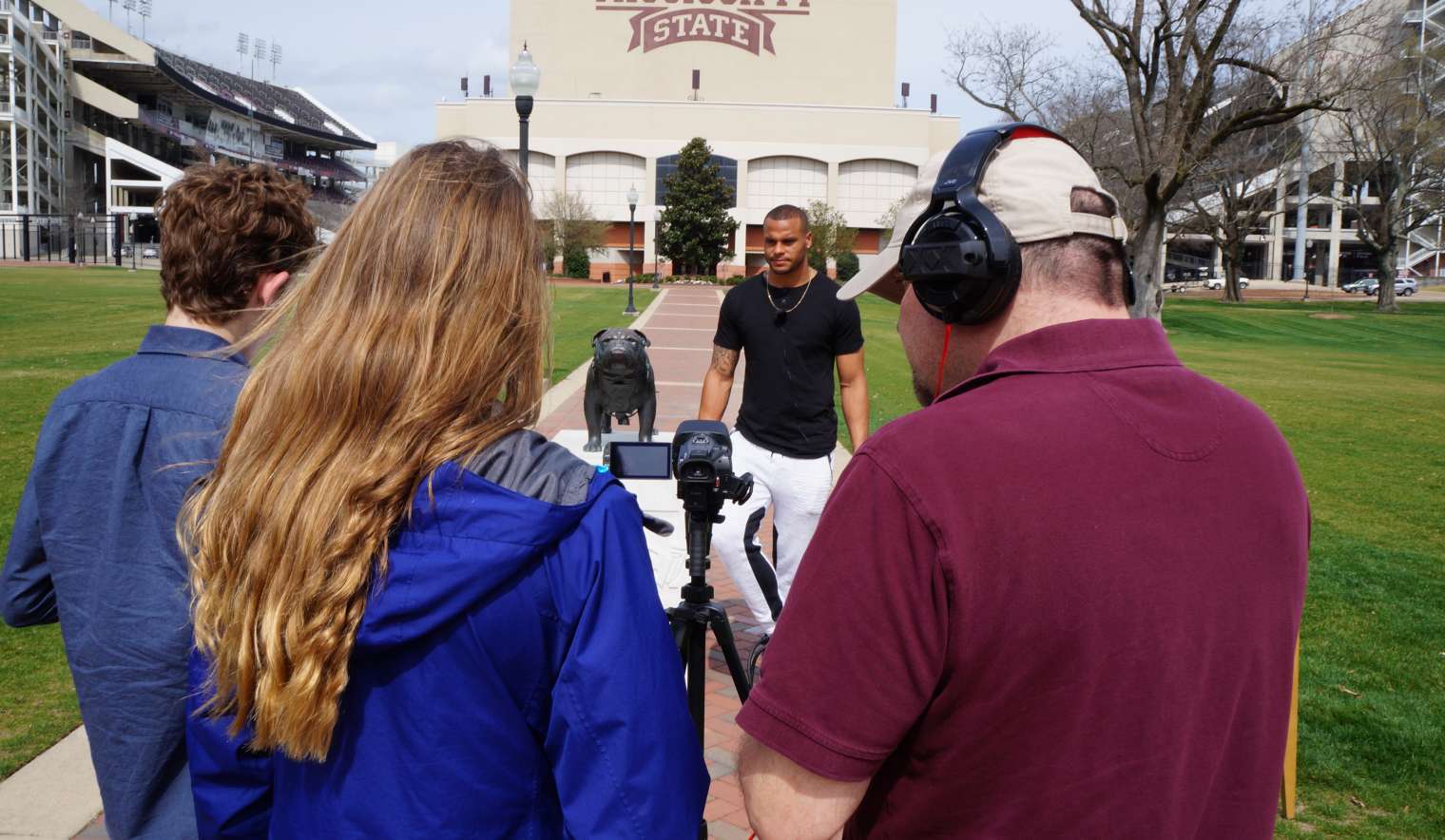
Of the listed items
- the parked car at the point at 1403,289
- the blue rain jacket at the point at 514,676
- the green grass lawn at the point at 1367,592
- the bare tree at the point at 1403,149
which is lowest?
the green grass lawn at the point at 1367,592

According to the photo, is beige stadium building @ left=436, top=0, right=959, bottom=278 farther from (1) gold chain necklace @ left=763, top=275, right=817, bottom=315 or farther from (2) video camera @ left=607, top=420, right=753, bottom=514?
(2) video camera @ left=607, top=420, right=753, bottom=514

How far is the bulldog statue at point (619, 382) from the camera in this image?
6.13 meters

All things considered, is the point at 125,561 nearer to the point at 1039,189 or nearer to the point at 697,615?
the point at 697,615

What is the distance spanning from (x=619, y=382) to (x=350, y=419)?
470cm

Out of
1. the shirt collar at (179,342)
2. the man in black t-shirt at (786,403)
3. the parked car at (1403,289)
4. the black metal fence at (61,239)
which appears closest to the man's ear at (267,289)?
the shirt collar at (179,342)

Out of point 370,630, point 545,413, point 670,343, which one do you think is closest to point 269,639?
point 370,630

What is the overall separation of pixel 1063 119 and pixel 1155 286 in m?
11.0

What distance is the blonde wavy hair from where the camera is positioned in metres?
1.58

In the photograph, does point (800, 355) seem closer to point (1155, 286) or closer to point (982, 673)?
point (982, 673)

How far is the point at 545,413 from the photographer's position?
13.6m

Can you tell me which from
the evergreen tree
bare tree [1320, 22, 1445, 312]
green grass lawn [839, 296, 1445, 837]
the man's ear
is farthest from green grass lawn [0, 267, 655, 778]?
bare tree [1320, 22, 1445, 312]

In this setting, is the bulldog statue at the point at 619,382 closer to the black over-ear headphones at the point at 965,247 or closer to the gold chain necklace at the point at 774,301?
the gold chain necklace at the point at 774,301

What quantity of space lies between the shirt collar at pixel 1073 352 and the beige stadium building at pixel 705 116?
7552cm

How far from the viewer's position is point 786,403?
526 cm
